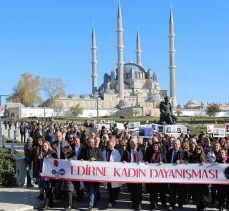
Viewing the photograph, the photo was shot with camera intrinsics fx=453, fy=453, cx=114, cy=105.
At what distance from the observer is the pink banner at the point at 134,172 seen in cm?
880

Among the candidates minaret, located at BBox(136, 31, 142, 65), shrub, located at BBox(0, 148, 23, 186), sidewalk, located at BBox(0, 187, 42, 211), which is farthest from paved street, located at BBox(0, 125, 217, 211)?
minaret, located at BBox(136, 31, 142, 65)

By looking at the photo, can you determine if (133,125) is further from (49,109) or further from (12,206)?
(49,109)

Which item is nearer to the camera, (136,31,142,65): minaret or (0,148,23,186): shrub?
(0,148,23,186): shrub

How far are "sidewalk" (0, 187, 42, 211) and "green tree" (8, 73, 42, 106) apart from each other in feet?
253

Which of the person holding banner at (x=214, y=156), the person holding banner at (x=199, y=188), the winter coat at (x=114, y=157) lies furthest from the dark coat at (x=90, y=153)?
the person holding banner at (x=214, y=156)

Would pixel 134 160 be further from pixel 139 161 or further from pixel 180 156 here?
pixel 180 156

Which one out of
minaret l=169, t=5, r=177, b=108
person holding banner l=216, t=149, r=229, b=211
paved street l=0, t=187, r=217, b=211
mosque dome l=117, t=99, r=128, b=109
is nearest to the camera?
person holding banner l=216, t=149, r=229, b=211

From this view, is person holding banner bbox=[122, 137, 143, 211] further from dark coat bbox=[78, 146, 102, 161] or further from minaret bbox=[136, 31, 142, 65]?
minaret bbox=[136, 31, 142, 65]

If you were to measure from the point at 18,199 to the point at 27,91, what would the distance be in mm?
79847

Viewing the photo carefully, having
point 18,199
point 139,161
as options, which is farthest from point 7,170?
point 139,161

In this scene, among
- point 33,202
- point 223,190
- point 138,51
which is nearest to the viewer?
point 223,190

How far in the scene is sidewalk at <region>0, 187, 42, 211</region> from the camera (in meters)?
9.05

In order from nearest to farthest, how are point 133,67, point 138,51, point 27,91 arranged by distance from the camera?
point 27,91, point 133,67, point 138,51

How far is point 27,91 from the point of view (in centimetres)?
8819
